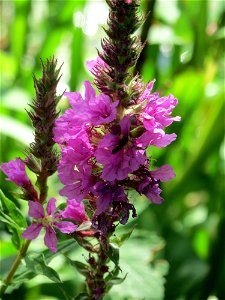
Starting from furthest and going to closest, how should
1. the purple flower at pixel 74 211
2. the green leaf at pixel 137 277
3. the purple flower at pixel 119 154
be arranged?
the green leaf at pixel 137 277 → the purple flower at pixel 74 211 → the purple flower at pixel 119 154

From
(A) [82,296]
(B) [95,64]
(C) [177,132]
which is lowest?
(A) [82,296]

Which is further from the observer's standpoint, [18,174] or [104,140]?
[18,174]

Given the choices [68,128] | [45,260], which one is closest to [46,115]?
[68,128]

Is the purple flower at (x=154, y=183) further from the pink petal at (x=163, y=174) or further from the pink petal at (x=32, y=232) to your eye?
the pink petal at (x=32, y=232)

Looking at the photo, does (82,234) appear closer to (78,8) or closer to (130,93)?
(130,93)

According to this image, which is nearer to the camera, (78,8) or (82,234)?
(82,234)

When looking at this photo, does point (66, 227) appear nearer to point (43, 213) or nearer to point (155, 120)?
point (43, 213)

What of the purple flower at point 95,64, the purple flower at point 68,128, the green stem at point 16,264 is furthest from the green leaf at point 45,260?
the purple flower at point 95,64

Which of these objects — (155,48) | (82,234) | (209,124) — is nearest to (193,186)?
(209,124)
